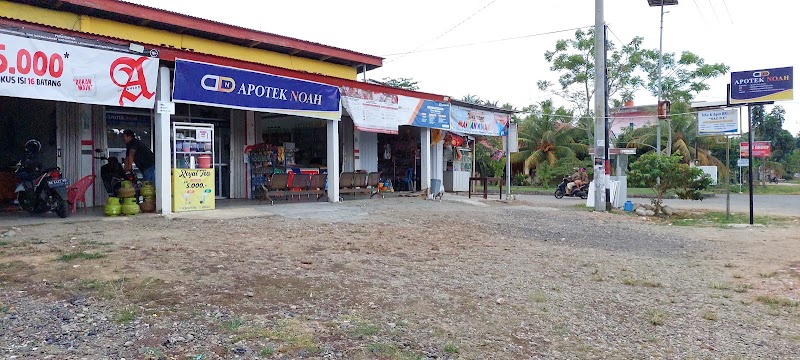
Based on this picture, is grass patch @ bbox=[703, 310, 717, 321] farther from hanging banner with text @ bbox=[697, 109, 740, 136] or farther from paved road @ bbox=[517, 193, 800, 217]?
paved road @ bbox=[517, 193, 800, 217]

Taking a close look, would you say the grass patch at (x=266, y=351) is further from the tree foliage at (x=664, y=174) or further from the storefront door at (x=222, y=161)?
the tree foliage at (x=664, y=174)

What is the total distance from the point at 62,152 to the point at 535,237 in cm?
1034

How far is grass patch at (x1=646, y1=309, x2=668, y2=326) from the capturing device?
5.38 m

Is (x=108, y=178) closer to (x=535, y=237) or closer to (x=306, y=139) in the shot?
(x=306, y=139)

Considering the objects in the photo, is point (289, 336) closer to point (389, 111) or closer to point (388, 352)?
point (388, 352)

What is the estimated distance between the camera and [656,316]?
551cm

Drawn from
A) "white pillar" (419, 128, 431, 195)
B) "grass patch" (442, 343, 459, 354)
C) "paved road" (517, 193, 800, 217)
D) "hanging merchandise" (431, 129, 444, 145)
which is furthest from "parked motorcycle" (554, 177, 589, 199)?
"grass patch" (442, 343, 459, 354)

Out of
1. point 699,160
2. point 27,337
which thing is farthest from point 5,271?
point 699,160

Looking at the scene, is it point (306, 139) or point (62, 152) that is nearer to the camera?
point (62, 152)

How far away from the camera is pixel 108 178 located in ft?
39.0

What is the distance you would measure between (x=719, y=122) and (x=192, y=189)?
1605 cm

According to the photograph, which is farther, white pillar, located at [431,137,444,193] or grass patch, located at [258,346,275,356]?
white pillar, located at [431,137,444,193]

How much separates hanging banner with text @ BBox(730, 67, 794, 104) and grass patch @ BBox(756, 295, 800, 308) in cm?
1137

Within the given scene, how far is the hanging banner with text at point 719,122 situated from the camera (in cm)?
1753
